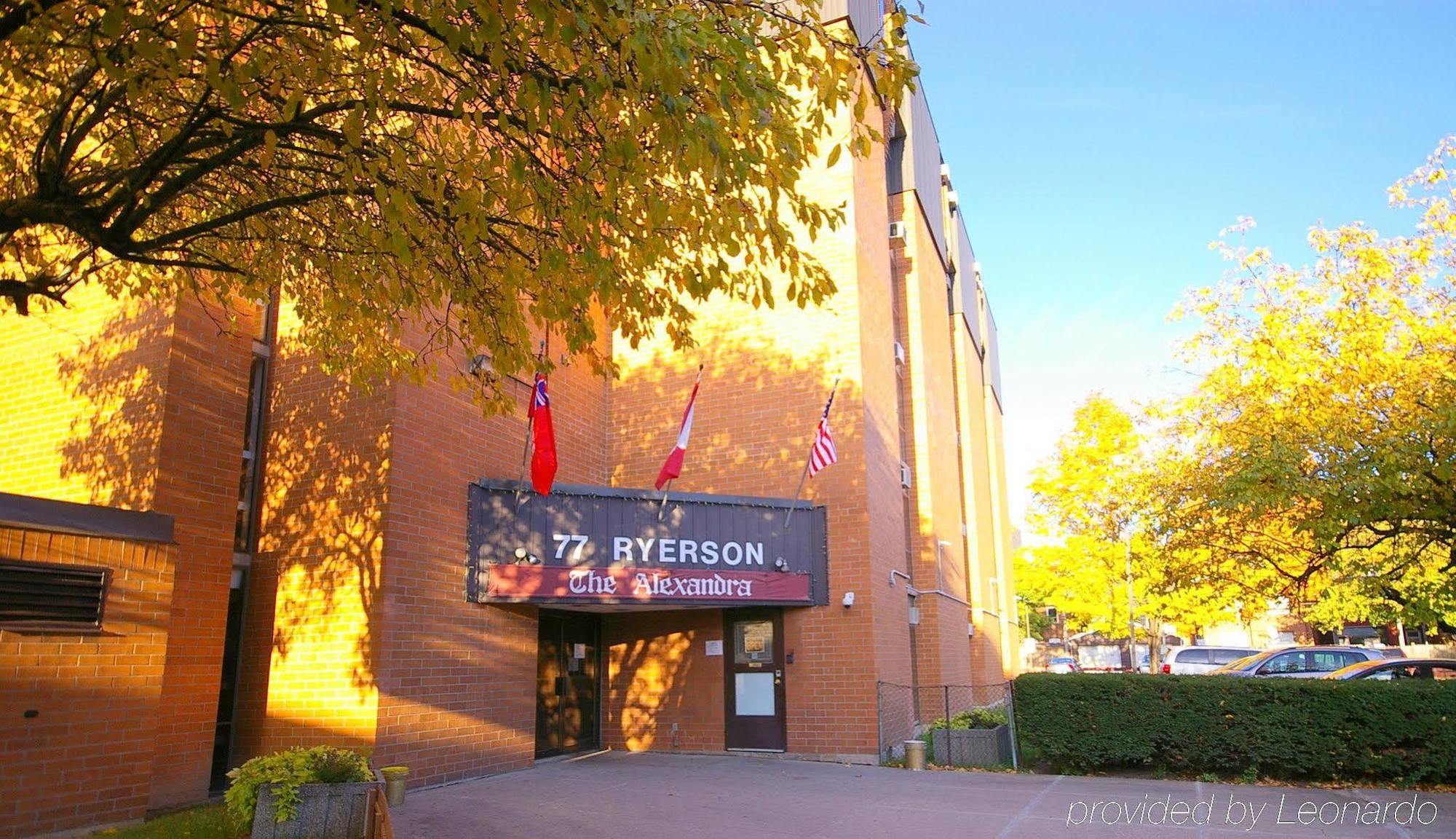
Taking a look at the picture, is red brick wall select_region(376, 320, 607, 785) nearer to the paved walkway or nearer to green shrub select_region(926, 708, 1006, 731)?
the paved walkway

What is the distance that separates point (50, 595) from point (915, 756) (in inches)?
400

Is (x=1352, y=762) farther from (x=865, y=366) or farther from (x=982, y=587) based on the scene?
(x=982, y=587)

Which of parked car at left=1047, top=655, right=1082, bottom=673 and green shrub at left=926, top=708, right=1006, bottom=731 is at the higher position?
green shrub at left=926, top=708, right=1006, bottom=731

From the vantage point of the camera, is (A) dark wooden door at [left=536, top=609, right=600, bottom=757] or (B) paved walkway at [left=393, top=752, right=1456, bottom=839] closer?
(B) paved walkway at [left=393, top=752, right=1456, bottom=839]

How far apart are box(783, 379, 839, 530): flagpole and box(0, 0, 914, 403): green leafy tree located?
18.9 feet

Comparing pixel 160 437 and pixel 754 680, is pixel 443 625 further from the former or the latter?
pixel 754 680

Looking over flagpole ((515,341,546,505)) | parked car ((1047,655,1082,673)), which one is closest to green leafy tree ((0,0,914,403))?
flagpole ((515,341,546,505))

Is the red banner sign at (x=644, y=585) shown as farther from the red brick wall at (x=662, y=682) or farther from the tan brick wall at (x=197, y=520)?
the tan brick wall at (x=197, y=520)

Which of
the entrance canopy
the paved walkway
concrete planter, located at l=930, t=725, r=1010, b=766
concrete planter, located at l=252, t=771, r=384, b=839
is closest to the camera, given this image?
concrete planter, located at l=252, t=771, r=384, b=839

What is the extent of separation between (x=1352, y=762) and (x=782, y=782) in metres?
6.61

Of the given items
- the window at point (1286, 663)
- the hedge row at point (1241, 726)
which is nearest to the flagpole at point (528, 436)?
the hedge row at point (1241, 726)

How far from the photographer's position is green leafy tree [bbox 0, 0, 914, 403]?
19.3ft

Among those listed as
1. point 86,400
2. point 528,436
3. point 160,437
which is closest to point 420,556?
point 528,436

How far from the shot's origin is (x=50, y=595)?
8609 millimetres
